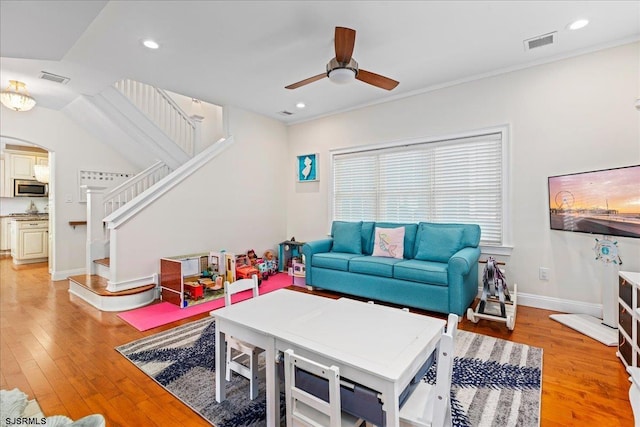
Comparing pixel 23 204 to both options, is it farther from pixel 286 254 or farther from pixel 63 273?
pixel 286 254

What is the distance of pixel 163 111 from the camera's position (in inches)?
196

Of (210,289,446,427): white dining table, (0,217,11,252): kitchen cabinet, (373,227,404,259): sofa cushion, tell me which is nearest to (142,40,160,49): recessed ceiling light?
(210,289,446,427): white dining table

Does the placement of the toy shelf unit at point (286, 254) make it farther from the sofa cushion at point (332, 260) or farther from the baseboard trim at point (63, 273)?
the baseboard trim at point (63, 273)

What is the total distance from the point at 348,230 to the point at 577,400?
2.90 m

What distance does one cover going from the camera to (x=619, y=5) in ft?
7.93

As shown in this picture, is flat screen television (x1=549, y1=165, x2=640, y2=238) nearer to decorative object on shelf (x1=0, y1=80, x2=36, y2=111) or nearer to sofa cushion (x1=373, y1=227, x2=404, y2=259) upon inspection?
sofa cushion (x1=373, y1=227, x2=404, y2=259)

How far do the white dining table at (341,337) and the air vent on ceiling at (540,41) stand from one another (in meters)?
3.02

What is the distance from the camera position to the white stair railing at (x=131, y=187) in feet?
15.0

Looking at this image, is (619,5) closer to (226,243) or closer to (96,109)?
(226,243)

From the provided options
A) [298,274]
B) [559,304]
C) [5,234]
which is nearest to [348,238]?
[298,274]

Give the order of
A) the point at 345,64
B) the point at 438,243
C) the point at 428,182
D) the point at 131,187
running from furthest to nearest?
the point at 131,187
the point at 428,182
the point at 438,243
the point at 345,64

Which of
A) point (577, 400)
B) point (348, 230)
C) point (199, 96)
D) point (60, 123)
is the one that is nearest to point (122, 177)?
point (60, 123)

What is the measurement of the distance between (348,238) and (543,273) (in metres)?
2.35

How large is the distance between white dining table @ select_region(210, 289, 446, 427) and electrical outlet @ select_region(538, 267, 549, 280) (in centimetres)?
261
